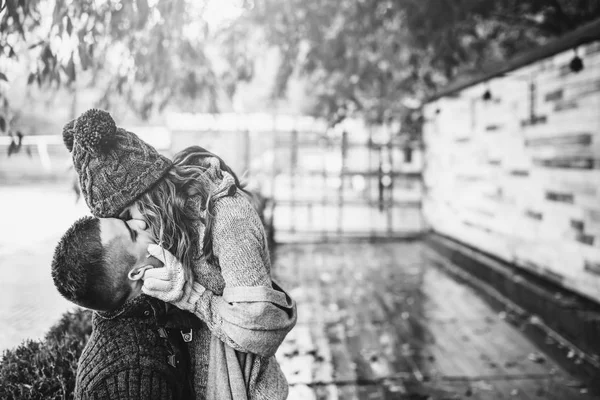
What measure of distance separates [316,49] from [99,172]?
530 cm

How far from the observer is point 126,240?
4.97 ft

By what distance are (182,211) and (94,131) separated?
34cm

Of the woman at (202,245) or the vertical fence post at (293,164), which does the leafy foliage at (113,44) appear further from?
the vertical fence post at (293,164)

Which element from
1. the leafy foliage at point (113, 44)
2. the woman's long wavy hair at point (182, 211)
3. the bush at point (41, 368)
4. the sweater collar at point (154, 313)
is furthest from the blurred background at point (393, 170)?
the sweater collar at point (154, 313)

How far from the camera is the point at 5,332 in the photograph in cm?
233

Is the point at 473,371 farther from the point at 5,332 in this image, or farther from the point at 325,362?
the point at 5,332

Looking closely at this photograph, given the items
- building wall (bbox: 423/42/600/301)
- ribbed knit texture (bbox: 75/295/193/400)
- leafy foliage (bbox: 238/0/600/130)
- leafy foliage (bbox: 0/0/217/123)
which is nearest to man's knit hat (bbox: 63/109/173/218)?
ribbed knit texture (bbox: 75/295/193/400)

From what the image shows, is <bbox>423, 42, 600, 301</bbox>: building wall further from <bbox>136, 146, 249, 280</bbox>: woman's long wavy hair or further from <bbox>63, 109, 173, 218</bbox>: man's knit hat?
<bbox>63, 109, 173, 218</bbox>: man's knit hat

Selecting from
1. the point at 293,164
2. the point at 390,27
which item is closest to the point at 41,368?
the point at 390,27

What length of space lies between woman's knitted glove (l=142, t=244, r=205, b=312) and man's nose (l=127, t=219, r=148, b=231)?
59 mm

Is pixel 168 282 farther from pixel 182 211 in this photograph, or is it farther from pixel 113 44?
pixel 113 44

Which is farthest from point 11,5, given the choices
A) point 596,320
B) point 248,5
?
point 596,320

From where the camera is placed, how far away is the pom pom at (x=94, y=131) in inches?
56.6

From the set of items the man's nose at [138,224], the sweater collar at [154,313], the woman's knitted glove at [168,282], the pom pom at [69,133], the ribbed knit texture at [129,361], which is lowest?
the ribbed knit texture at [129,361]
